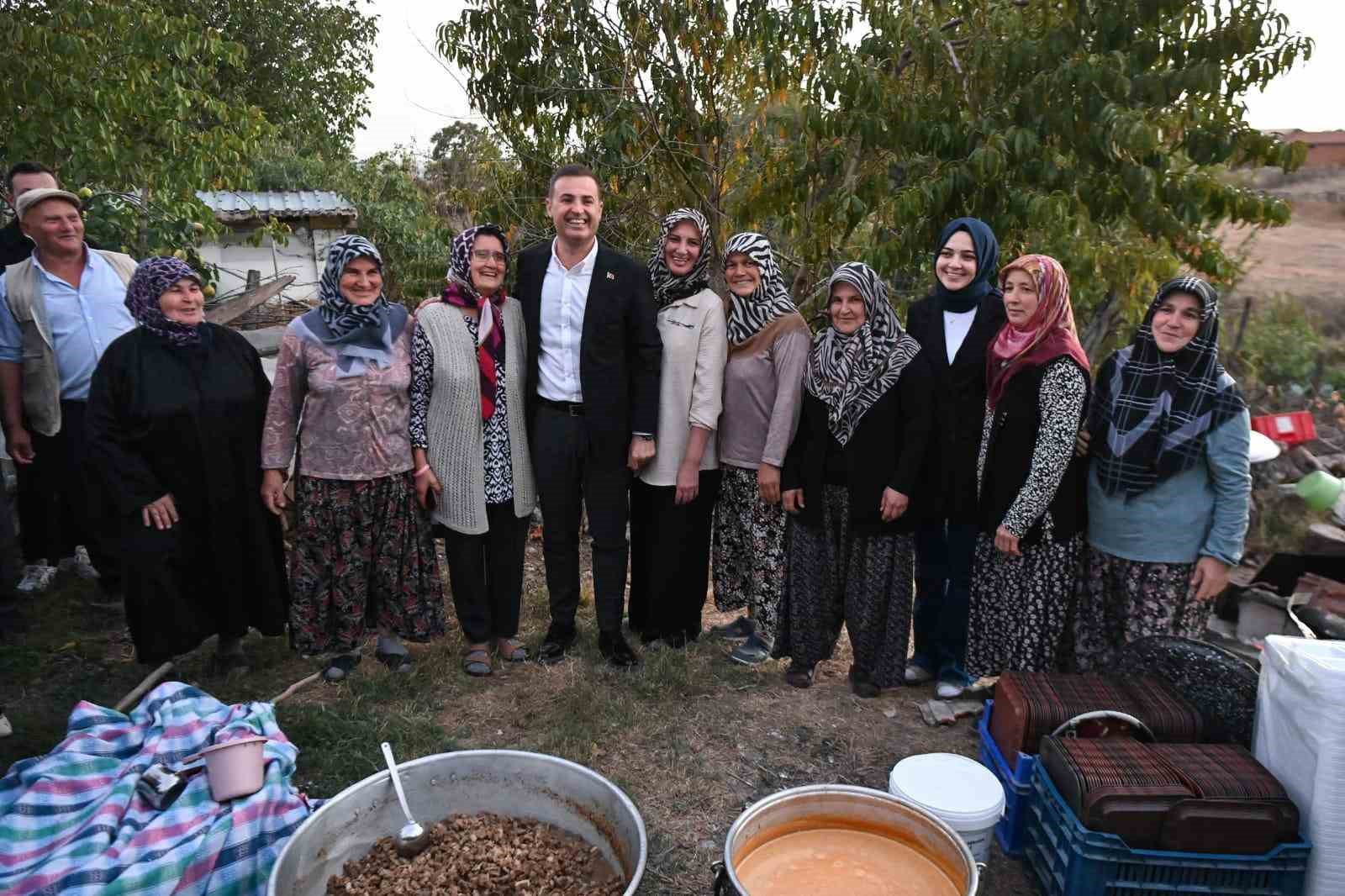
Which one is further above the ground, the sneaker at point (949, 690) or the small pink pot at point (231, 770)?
the small pink pot at point (231, 770)

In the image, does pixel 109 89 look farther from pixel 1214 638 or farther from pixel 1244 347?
pixel 1244 347

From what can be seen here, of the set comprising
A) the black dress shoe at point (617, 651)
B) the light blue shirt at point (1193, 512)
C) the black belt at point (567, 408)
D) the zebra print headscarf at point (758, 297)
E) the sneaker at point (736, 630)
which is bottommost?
the sneaker at point (736, 630)

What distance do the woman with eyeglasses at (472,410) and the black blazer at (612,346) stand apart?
0.10m

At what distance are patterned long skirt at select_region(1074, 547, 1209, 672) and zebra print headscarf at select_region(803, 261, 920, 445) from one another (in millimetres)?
912

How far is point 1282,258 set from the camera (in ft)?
49.4

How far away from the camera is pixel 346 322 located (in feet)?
10.3

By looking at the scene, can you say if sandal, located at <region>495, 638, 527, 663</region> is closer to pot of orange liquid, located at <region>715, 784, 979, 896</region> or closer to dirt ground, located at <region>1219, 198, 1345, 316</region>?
pot of orange liquid, located at <region>715, 784, 979, 896</region>

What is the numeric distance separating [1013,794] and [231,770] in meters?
2.06

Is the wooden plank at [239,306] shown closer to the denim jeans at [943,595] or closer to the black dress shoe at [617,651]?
the black dress shoe at [617,651]

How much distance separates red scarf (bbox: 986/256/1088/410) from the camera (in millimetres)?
2877

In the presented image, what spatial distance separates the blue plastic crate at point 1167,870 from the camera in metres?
1.99

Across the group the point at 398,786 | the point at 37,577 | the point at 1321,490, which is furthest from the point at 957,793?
the point at 1321,490

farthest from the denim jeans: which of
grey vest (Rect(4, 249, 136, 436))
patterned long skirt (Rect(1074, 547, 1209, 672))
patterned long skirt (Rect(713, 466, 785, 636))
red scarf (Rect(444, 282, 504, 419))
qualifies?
grey vest (Rect(4, 249, 136, 436))

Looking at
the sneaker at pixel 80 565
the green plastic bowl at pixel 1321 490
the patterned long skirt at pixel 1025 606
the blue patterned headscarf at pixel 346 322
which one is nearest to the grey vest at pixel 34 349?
the sneaker at pixel 80 565
